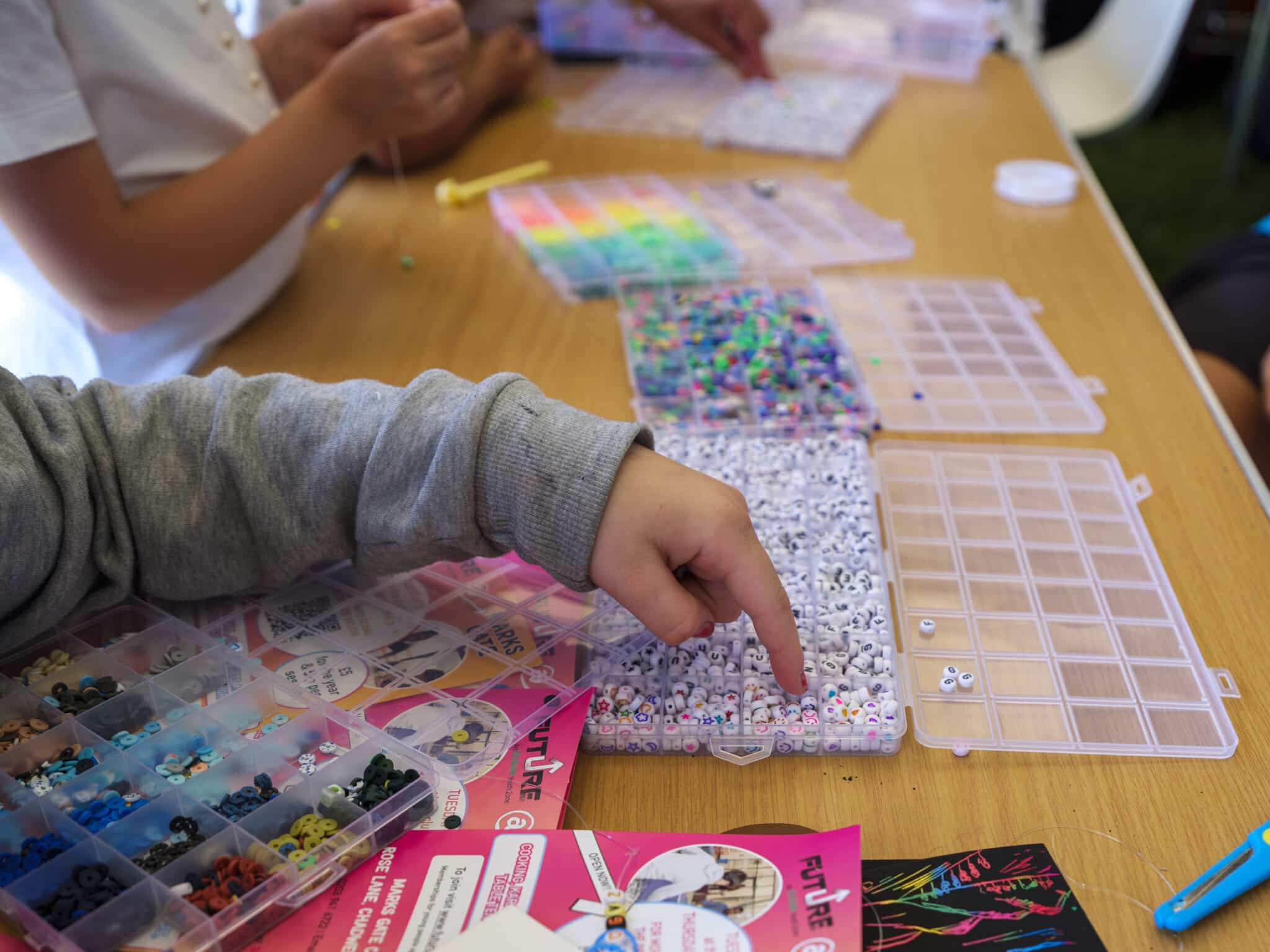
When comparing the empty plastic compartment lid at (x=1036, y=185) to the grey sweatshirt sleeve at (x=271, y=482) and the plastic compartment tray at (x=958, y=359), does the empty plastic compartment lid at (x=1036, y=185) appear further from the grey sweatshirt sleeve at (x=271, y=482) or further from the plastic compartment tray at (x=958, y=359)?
the grey sweatshirt sleeve at (x=271, y=482)

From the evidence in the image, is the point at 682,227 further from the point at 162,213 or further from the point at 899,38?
the point at 899,38

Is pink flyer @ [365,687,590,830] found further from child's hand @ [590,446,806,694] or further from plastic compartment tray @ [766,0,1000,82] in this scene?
plastic compartment tray @ [766,0,1000,82]

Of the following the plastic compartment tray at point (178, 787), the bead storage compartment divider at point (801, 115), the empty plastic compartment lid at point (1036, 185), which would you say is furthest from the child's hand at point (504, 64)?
the plastic compartment tray at point (178, 787)

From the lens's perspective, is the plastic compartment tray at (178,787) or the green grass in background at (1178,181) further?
the green grass in background at (1178,181)

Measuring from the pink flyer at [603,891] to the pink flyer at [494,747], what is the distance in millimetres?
15

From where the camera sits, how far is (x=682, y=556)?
569 mm

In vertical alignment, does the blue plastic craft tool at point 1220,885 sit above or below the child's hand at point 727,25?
below

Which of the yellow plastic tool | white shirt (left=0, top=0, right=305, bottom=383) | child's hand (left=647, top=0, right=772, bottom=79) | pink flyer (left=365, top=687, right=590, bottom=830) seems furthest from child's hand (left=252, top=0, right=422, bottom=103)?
pink flyer (left=365, top=687, right=590, bottom=830)

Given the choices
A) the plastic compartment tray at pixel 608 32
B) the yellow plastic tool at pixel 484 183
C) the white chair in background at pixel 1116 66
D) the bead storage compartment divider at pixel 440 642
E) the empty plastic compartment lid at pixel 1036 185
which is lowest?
the white chair in background at pixel 1116 66

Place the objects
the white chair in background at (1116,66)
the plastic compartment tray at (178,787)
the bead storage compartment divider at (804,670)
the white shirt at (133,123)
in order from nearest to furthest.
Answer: the plastic compartment tray at (178,787) < the bead storage compartment divider at (804,670) < the white shirt at (133,123) < the white chair in background at (1116,66)

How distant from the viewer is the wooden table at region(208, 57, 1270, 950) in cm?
52

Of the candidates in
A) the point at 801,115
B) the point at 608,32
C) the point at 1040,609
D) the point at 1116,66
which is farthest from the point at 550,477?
the point at 1116,66

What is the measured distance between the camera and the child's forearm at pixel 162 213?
31.4 inches

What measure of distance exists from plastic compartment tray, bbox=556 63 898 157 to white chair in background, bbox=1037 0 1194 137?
→ 2.56ft
